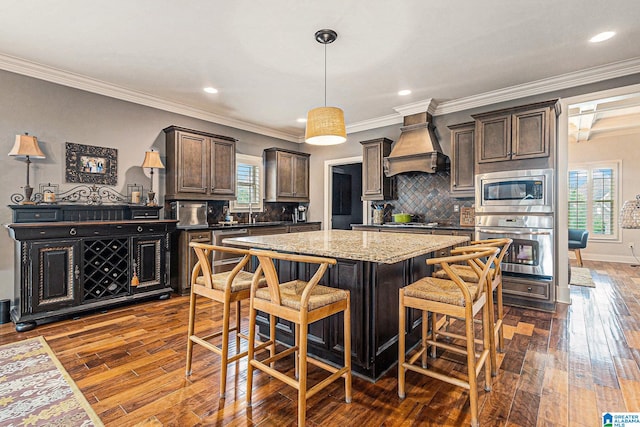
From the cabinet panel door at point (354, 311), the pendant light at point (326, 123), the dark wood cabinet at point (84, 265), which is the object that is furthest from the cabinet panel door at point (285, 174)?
the cabinet panel door at point (354, 311)

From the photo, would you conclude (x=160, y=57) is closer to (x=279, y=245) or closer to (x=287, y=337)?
(x=279, y=245)

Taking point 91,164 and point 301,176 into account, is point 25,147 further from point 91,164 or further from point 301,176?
point 301,176

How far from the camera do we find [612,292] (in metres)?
4.35

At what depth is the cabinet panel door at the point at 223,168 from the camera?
4.87 metres

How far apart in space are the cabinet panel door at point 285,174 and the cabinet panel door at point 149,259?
7.91 feet

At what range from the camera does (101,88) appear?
13.0ft

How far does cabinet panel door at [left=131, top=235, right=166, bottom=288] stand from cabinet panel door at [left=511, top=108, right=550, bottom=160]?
174 inches

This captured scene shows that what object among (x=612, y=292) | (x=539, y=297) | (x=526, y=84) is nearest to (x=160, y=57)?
(x=526, y=84)

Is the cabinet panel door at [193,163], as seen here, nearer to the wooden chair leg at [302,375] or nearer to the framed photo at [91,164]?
the framed photo at [91,164]

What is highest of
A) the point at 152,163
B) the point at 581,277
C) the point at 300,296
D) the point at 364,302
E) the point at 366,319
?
the point at 152,163

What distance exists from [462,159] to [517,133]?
741 mm

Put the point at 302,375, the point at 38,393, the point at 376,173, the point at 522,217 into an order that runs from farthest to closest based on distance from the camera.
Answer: the point at 376,173, the point at 522,217, the point at 38,393, the point at 302,375

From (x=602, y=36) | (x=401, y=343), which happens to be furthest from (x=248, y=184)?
(x=602, y=36)

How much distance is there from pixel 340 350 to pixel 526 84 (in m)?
3.96
